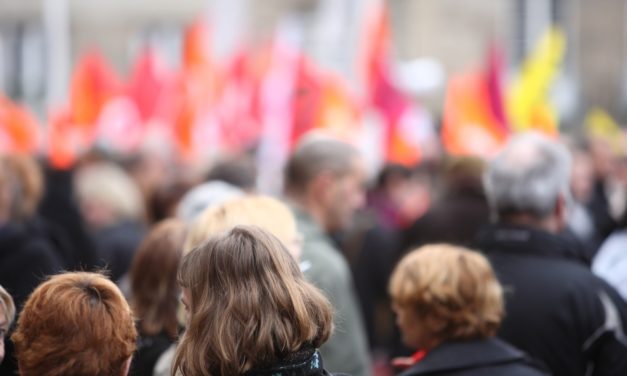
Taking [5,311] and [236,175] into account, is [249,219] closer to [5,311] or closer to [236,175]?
[5,311]

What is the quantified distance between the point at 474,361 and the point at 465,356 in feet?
0.14

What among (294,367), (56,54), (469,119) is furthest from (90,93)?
(294,367)

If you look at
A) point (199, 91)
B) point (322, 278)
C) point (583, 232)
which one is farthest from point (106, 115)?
point (322, 278)

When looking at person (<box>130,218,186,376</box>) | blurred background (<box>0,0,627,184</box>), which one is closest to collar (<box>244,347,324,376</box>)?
person (<box>130,218,186,376</box>)

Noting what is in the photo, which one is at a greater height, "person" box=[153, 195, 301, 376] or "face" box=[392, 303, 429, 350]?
"person" box=[153, 195, 301, 376]

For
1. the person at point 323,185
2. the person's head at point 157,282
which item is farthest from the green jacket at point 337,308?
the person's head at point 157,282

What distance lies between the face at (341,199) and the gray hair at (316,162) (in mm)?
38

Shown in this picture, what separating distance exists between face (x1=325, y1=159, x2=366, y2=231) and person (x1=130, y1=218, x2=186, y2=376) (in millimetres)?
1043

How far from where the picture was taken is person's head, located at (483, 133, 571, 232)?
395 cm

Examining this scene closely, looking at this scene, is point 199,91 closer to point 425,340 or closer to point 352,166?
point 352,166

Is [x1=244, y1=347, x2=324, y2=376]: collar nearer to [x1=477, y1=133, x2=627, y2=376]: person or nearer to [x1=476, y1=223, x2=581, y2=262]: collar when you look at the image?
[x1=477, y1=133, x2=627, y2=376]: person

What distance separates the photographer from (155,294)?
3.59 meters

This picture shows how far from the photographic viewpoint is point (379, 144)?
34.9ft

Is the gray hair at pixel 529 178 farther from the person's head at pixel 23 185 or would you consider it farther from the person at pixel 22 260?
the person's head at pixel 23 185
